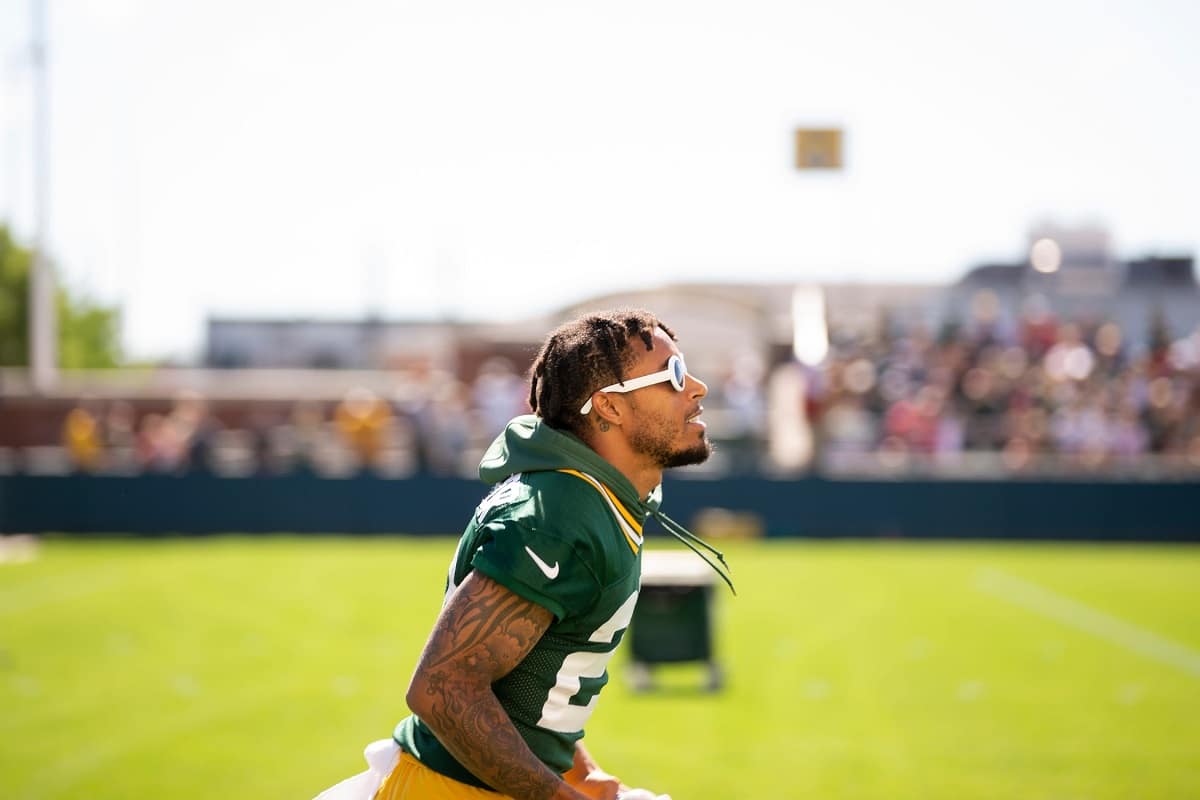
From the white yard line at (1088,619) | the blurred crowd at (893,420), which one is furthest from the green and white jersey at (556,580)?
the blurred crowd at (893,420)

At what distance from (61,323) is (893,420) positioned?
5303cm

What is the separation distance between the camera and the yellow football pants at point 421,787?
290 cm

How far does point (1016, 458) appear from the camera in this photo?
19.8 meters

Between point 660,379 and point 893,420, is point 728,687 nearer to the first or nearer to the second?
point 660,379

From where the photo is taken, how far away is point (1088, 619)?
473 inches

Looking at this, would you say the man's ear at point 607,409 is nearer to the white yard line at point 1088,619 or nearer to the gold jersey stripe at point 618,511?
the gold jersey stripe at point 618,511

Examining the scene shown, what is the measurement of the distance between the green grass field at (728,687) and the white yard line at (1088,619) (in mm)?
48

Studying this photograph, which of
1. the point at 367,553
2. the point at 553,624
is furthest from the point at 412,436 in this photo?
the point at 553,624

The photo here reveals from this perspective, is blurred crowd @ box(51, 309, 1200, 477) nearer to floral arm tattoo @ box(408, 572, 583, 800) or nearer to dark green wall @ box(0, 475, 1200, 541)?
dark green wall @ box(0, 475, 1200, 541)

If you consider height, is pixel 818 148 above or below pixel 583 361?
above

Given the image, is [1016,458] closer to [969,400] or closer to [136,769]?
[969,400]

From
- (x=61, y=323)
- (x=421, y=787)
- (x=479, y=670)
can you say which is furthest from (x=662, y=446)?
(x=61, y=323)

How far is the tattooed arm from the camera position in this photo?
8.84 feet

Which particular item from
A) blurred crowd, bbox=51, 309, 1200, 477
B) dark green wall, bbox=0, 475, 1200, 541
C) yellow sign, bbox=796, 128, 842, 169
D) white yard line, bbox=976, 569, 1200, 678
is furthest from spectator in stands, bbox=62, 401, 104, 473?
white yard line, bbox=976, 569, 1200, 678
